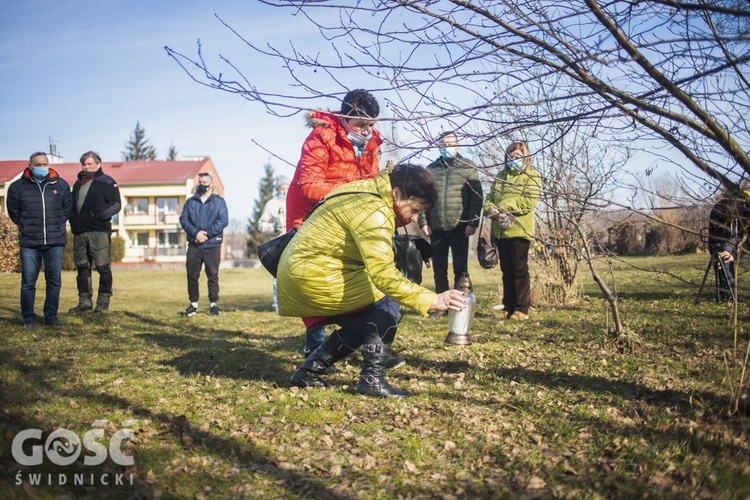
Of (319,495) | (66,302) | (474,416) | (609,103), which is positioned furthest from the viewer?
(66,302)

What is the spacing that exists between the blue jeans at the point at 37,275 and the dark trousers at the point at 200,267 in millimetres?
2110

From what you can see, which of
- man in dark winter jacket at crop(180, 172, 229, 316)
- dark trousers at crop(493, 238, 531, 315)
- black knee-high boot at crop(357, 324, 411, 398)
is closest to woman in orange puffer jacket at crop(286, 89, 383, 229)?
black knee-high boot at crop(357, 324, 411, 398)

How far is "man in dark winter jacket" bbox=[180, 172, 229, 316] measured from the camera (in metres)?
9.95

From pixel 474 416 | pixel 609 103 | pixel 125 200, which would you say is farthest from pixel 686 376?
pixel 125 200

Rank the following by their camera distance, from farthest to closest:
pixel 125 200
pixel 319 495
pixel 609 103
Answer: pixel 125 200, pixel 609 103, pixel 319 495

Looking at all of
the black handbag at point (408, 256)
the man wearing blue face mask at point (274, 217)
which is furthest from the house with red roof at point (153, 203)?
the black handbag at point (408, 256)

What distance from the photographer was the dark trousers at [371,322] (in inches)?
173

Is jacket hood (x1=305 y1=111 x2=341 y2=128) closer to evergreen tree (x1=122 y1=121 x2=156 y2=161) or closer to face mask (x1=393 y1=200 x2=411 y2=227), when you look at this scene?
face mask (x1=393 y1=200 x2=411 y2=227)

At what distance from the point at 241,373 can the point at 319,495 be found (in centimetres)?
267

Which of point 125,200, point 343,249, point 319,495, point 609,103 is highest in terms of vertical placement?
point 125,200

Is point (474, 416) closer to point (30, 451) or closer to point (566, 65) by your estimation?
point (566, 65)

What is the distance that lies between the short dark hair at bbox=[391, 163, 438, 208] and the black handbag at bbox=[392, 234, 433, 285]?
2.08 feet

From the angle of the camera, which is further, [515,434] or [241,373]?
[241,373]

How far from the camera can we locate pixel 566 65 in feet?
10.2
